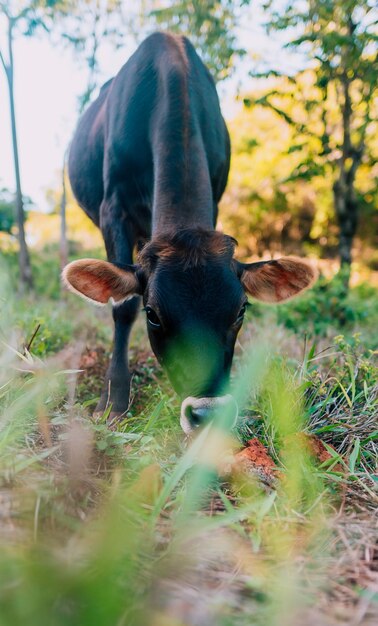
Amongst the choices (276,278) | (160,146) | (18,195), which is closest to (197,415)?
(276,278)

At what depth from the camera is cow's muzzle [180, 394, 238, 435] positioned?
2.46 metres

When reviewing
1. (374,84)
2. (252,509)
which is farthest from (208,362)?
(374,84)

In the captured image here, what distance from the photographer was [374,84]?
8062mm

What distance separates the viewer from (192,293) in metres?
2.88

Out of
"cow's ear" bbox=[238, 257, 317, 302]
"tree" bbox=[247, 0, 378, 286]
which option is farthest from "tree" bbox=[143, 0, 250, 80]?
"cow's ear" bbox=[238, 257, 317, 302]

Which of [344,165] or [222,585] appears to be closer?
[222,585]

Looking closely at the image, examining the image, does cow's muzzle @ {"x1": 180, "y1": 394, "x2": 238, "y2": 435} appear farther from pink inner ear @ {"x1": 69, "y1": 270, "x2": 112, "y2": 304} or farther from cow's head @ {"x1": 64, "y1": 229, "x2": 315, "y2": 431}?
pink inner ear @ {"x1": 69, "y1": 270, "x2": 112, "y2": 304}

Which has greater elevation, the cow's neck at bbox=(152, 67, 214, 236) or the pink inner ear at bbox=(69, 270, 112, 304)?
the cow's neck at bbox=(152, 67, 214, 236)

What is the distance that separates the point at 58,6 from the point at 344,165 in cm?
594

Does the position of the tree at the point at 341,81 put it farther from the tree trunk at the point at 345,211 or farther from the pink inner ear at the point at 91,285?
the pink inner ear at the point at 91,285

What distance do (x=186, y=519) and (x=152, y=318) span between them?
1.55 m

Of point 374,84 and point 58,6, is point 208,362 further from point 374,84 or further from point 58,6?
point 58,6

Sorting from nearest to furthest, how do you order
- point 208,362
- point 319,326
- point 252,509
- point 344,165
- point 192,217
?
point 252,509 < point 208,362 < point 192,217 < point 319,326 < point 344,165

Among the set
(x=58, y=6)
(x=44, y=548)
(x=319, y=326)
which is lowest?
(x=319, y=326)
